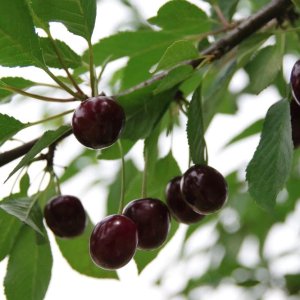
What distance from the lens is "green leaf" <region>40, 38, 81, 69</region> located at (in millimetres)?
1382

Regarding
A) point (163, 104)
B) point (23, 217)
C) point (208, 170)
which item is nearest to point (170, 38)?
point (163, 104)

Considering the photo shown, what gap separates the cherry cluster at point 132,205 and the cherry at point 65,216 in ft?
0.65

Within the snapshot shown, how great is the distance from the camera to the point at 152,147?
4.86 feet

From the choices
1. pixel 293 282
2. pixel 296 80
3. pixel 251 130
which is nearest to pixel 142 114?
pixel 296 80

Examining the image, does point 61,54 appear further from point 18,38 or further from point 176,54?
point 176,54

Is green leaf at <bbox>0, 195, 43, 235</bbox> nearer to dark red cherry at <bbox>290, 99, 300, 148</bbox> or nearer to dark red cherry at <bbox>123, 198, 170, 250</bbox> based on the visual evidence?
dark red cherry at <bbox>123, 198, 170, 250</bbox>

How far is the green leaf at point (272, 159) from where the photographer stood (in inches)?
48.5

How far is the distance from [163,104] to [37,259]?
1.69 ft

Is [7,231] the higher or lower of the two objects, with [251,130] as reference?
higher

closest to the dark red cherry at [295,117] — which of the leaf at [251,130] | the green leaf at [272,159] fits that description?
the green leaf at [272,159]

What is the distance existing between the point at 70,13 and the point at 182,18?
1.68 ft

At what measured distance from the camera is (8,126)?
131cm

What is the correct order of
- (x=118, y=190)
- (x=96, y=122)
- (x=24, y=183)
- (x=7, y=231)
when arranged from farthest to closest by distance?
(x=118, y=190), (x=24, y=183), (x=7, y=231), (x=96, y=122)

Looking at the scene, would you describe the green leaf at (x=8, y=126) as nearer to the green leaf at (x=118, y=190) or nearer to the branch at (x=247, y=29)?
the branch at (x=247, y=29)
